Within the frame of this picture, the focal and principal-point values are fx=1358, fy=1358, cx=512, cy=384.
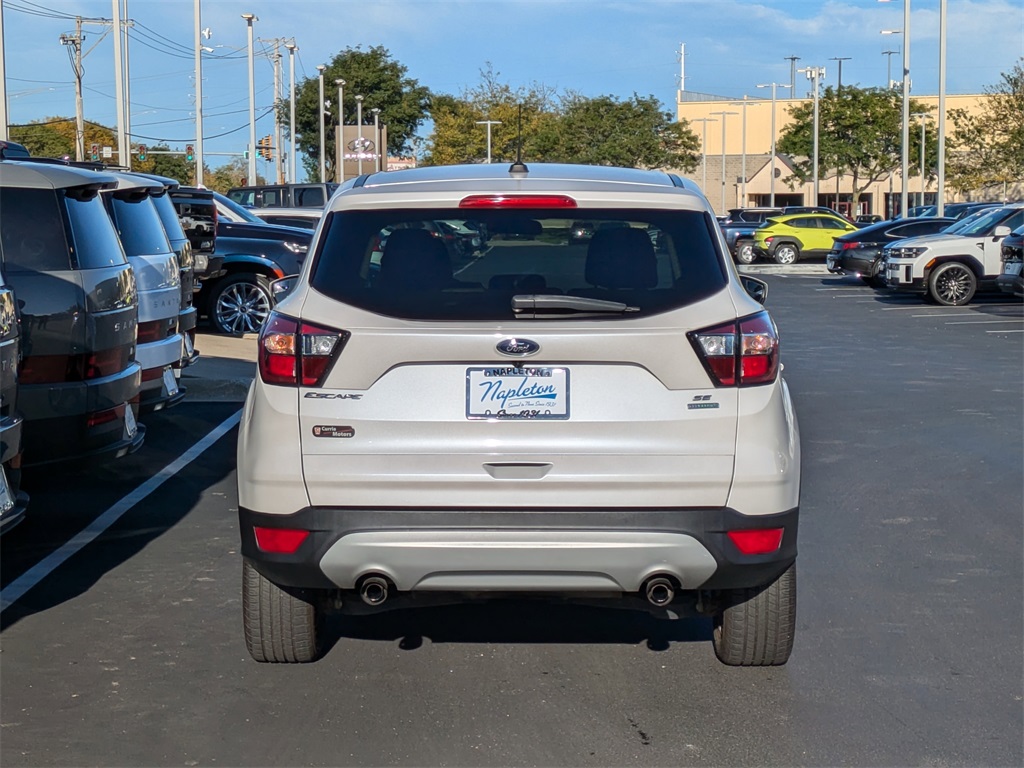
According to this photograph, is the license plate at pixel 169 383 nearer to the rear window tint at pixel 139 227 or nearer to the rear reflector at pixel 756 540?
the rear window tint at pixel 139 227

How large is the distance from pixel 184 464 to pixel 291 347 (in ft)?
18.2

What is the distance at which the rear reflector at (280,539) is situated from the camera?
444 centimetres

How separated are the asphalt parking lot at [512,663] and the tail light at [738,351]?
121 cm

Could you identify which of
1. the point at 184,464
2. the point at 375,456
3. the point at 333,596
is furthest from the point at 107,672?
the point at 184,464

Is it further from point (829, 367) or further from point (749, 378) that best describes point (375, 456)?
point (829, 367)

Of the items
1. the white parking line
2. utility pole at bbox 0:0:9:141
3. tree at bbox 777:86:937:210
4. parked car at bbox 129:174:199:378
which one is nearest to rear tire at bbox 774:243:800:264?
tree at bbox 777:86:937:210

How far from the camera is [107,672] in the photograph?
5215 mm

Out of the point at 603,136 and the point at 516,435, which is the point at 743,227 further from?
the point at 516,435

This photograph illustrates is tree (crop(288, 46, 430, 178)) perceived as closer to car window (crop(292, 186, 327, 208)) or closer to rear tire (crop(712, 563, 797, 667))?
car window (crop(292, 186, 327, 208))

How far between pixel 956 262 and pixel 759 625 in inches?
835

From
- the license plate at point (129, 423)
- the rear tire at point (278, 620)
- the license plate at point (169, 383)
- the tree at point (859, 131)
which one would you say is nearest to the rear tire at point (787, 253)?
the tree at point (859, 131)

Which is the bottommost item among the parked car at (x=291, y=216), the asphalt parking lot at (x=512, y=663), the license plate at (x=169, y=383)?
the asphalt parking lot at (x=512, y=663)

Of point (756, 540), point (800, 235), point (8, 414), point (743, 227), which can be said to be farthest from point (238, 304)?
point (743, 227)

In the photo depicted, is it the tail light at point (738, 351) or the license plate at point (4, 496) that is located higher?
the tail light at point (738, 351)
